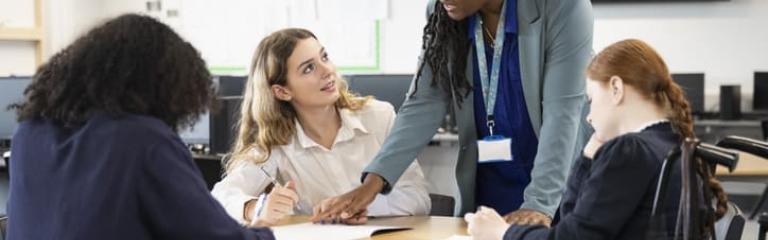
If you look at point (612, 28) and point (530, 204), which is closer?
point (530, 204)

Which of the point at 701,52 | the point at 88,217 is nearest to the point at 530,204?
the point at 88,217

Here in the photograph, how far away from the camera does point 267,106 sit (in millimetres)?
2605

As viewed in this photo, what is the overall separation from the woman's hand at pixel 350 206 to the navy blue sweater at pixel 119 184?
A: 0.85 meters

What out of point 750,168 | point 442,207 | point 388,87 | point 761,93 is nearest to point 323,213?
point 442,207

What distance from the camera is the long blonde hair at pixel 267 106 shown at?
2564 mm

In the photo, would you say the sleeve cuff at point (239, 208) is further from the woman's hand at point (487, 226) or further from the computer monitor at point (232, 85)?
the computer monitor at point (232, 85)

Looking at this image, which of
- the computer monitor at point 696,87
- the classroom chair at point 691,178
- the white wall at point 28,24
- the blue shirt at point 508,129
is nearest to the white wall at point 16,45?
the white wall at point 28,24

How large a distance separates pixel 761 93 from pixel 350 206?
4992 millimetres

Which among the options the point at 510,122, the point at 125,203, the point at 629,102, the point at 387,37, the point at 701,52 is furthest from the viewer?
the point at 387,37

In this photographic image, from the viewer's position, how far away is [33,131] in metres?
1.40

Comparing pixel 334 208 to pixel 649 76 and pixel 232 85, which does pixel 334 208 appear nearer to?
pixel 649 76

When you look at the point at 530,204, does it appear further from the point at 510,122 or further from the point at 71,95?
the point at 71,95

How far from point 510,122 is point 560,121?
0.21m

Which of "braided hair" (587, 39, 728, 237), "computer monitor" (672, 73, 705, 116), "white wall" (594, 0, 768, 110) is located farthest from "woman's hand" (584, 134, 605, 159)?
"white wall" (594, 0, 768, 110)
